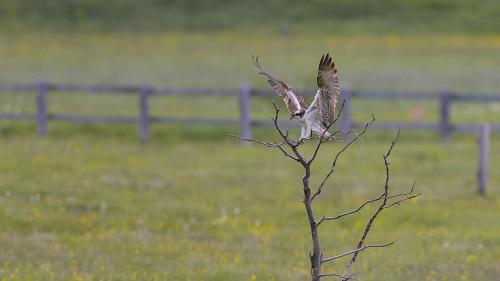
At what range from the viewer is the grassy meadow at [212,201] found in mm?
10836

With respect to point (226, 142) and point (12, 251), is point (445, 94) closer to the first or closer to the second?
point (226, 142)

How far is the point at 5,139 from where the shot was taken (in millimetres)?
21484

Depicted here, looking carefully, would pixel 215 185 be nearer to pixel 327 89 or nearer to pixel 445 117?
pixel 445 117

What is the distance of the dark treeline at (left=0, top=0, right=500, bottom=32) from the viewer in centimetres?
6119

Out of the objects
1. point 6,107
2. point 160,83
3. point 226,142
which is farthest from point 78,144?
point 160,83

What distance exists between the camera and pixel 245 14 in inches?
2542

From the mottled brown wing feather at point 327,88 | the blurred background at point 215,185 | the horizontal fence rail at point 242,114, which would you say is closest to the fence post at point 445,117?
the horizontal fence rail at point 242,114

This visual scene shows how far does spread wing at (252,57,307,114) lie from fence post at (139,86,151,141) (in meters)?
15.2

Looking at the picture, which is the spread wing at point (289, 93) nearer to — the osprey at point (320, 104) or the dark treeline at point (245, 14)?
the osprey at point (320, 104)

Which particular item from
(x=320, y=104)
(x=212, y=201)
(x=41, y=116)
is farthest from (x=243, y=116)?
(x=320, y=104)

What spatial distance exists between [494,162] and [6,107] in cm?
1414

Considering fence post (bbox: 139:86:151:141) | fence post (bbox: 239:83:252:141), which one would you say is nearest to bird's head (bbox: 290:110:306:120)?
fence post (bbox: 239:83:252:141)

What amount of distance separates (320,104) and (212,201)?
8789 mm

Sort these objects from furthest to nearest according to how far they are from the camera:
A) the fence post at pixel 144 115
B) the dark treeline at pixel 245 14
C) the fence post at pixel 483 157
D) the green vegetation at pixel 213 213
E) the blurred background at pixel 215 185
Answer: the dark treeline at pixel 245 14 → the fence post at pixel 144 115 → the fence post at pixel 483 157 → the blurred background at pixel 215 185 → the green vegetation at pixel 213 213
